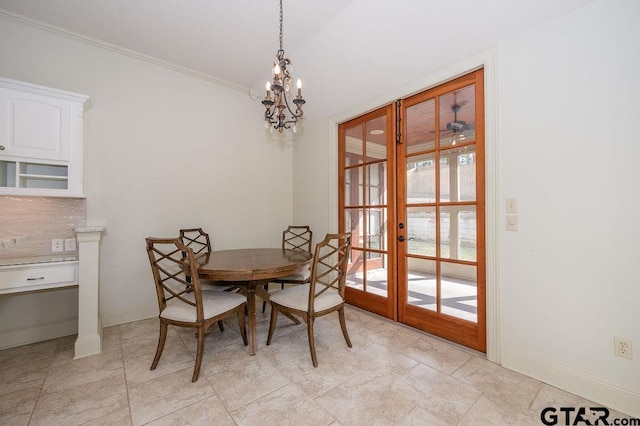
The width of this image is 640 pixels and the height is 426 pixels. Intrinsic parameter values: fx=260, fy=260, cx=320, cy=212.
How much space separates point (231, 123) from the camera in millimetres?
3514

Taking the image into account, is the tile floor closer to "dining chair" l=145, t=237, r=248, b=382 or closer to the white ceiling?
"dining chair" l=145, t=237, r=248, b=382

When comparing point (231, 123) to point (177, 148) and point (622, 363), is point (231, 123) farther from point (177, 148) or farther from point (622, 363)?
point (622, 363)

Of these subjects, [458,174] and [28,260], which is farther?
[458,174]

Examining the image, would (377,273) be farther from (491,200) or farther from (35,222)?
(35,222)

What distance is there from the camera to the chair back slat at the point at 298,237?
360 centimetres

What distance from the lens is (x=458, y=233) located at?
2297 mm

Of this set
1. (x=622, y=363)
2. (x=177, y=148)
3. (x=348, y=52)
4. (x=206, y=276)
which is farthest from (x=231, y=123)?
(x=622, y=363)

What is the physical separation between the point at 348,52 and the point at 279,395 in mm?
2958

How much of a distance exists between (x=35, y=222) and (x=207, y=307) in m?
1.92

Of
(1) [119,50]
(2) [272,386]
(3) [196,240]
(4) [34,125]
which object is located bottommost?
(2) [272,386]

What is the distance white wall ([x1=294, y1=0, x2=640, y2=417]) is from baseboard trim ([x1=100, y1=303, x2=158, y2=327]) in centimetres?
A: 338

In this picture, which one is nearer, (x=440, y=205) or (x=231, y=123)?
(x=440, y=205)

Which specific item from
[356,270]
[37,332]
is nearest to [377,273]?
[356,270]

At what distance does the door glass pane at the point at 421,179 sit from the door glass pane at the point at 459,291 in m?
0.65
